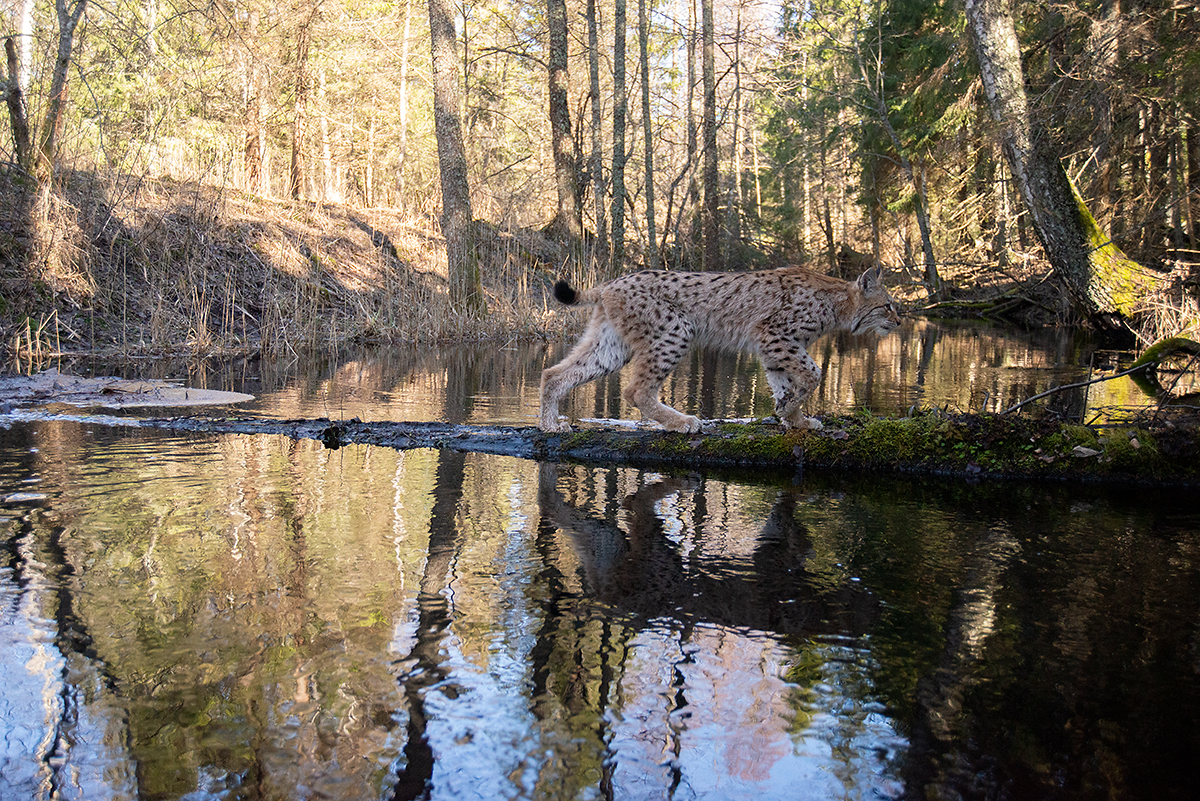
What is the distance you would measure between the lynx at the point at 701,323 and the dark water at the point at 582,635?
1.29 m

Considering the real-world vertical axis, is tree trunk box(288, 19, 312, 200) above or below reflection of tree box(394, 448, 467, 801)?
above

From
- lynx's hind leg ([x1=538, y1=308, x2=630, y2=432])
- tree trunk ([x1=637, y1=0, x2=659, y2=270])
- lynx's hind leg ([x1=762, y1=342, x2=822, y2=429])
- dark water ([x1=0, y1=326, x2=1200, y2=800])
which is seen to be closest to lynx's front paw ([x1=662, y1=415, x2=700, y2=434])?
lynx's hind leg ([x1=762, y1=342, x2=822, y2=429])

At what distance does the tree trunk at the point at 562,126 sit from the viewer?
64.6 feet

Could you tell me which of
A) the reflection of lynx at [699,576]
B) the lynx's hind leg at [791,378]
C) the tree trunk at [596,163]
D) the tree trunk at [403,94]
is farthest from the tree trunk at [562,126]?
the reflection of lynx at [699,576]

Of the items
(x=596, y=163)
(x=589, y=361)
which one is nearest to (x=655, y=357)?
(x=589, y=361)

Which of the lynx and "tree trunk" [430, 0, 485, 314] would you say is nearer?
the lynx

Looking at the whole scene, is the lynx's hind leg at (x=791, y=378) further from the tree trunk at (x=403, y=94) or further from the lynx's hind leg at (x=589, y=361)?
the tree trunk at (x=403, y=94)

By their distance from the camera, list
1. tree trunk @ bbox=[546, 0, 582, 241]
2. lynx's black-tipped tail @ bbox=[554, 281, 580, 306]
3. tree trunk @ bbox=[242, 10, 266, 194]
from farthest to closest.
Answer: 1. tree trunk @ bbox=[242, 10, 266, 194]
2. tree trunk @ bbox=[546, 0, 582, 241]
3. lynx's black-tipped tail @ bbox=[554, 281, 580, 306]

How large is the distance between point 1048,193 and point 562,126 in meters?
10.5

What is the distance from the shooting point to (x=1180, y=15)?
47.1ft

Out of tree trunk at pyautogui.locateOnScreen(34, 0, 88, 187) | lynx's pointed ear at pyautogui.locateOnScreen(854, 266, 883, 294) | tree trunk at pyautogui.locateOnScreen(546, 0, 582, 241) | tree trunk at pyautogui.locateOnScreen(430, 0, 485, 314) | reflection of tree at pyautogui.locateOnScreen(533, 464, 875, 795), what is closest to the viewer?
reflection of tree at pyautogui.locateOnScreen(533, 464, 875, 795)

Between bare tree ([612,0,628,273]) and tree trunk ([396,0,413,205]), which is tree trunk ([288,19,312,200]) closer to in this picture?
tree trunk ([396,0,413,205])

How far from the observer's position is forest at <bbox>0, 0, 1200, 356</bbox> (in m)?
13.4

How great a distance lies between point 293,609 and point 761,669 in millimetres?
1742
